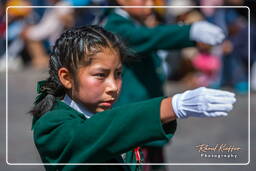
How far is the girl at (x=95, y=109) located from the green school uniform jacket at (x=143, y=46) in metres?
0.75

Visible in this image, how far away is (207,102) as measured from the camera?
170cm

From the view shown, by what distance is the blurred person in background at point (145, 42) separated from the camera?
3.05 m

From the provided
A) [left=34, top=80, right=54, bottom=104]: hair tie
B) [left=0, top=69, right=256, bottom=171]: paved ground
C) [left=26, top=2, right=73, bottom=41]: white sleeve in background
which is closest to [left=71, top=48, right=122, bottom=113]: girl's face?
[left=34, top=80, right=54, bottom=104]: hair tie

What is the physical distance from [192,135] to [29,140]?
118 cm

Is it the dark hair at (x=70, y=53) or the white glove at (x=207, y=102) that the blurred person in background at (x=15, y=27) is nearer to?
the dark hair at (x=70, y=53)

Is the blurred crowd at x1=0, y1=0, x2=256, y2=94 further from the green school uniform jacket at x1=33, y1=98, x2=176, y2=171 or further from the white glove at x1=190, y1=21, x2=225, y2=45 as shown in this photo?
the green school uniform jacket at x1=33, y1=98, x2=176, y2=171

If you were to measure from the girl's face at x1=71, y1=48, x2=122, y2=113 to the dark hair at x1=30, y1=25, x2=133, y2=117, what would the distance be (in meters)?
0.02

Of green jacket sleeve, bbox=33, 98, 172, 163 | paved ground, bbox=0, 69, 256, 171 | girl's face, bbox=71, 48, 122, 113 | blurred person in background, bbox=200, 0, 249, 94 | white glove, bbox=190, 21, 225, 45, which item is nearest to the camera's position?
green jacket sleeve, bbox=33, 98, 172, 163

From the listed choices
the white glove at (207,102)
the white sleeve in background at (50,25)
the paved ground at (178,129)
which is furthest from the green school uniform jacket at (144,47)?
the white glove at (207,102)

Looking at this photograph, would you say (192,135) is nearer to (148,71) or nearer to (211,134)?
(211,134)

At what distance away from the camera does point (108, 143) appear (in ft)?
6.15

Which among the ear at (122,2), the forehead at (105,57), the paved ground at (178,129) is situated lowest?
the paved ground at (178,129)

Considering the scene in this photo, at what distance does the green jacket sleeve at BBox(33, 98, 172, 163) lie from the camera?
5.92ft

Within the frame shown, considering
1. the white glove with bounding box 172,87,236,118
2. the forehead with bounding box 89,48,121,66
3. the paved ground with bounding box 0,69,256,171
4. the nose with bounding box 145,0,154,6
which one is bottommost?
the paved ground with bounding box 0,69,256,171
